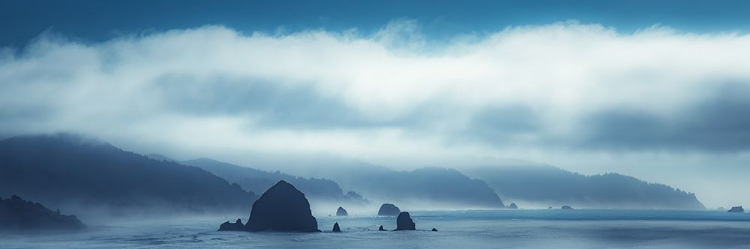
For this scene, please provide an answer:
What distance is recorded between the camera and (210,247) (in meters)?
142

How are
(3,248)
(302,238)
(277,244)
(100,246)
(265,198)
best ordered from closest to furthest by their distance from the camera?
(3,248) < (100,246) < (277,244) < (302,238) < (265,198)

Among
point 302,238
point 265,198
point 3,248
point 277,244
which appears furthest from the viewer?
point 265,198

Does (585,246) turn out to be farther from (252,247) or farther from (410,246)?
(252,247)

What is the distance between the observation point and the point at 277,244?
154m

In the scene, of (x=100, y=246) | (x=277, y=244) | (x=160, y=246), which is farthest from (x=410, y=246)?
(x=100, y=246)

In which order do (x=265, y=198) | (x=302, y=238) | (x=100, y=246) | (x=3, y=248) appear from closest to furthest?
(x=3, y=248) < (x=100, y=246) < (x=302, y=238) < (x=265, y=198)

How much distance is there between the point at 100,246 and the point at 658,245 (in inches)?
4816

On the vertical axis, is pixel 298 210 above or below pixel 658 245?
above

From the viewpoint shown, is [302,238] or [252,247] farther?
[302,238]

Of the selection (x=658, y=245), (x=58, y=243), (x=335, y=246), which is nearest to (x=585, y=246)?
(x=658, y=245)

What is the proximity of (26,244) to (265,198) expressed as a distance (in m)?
64.3

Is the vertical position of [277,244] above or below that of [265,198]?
below

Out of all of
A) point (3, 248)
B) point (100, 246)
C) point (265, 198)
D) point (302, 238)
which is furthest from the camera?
point (265, 198)

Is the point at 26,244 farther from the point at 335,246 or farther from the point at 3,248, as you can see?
the point at 335,246
